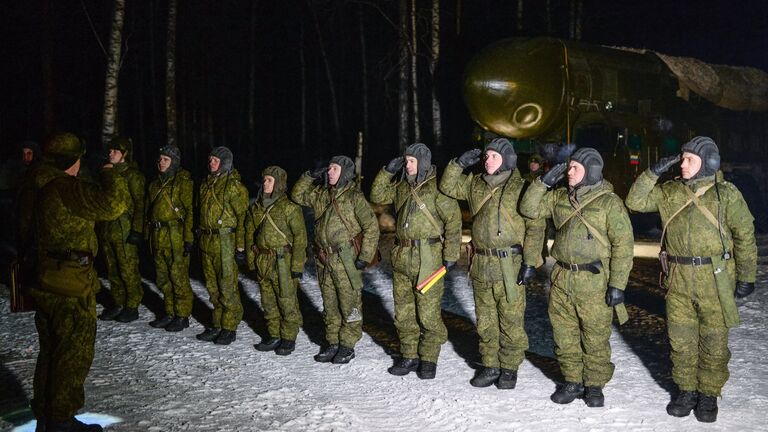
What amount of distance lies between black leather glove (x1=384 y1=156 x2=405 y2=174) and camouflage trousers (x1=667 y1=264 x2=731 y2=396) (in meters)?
2.42

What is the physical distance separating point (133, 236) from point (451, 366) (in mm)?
4040

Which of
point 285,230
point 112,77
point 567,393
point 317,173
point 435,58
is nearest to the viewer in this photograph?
point 567,393

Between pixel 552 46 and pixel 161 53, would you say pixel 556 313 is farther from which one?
pixel 161 53

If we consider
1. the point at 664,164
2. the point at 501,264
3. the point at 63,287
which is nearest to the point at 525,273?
the point at 501,264

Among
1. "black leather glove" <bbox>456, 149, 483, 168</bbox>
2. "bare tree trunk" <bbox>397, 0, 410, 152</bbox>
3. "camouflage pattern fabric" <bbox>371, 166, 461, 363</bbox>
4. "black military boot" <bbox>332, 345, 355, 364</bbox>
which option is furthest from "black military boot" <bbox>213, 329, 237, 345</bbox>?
"bare tree trunk" <bbox>397, 0, 410, 152</bbox>

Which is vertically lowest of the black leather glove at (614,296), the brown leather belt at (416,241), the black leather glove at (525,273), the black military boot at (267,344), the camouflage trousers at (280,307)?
the black military boot at (267,344)

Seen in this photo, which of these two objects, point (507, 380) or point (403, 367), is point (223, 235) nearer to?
point (403, 367)

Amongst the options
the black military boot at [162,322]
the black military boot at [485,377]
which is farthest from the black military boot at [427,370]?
the black military boot at [162,322]

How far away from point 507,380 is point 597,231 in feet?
4.72

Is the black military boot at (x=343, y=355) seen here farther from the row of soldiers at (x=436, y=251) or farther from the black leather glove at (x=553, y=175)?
the black leather glove at (x=553, y=175)

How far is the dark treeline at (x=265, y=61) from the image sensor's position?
90.0 feet

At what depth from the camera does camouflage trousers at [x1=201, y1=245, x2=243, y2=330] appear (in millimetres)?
7504

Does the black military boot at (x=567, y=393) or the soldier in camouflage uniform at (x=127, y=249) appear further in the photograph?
the soldier in camouflage uniform at (x=127, y=249)

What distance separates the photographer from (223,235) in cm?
754
